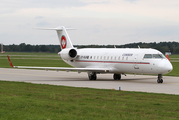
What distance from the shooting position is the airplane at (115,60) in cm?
2578

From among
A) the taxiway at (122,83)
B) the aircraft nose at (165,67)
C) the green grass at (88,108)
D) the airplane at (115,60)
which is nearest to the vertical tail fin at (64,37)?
the airplane at (115,60)

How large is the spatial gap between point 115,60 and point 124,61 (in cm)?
116

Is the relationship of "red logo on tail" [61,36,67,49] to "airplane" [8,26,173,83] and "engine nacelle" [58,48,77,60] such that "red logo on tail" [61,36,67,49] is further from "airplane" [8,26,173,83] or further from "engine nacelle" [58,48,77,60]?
"engine nacelle" [58,48,77,60]

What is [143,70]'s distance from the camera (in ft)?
86.7

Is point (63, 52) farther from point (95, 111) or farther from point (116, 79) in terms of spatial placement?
point (95, 111)

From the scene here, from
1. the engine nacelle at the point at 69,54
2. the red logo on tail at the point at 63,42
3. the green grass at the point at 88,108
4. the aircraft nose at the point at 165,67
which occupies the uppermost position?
the red logo on tail at the point at 63,42

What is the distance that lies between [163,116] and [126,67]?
1609 cm

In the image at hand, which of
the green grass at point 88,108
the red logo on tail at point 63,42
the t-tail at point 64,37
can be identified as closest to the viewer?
the green grass at point 88,108

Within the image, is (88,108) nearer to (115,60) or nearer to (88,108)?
(88,108)

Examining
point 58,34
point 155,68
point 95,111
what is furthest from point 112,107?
point 58,34

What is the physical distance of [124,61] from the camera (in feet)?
91.0

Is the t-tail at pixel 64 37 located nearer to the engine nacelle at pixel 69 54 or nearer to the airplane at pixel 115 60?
the airplane at pixel 115 60

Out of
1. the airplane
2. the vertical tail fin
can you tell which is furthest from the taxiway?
the vertical tail fin

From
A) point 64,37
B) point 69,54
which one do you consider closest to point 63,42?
point 64,37
